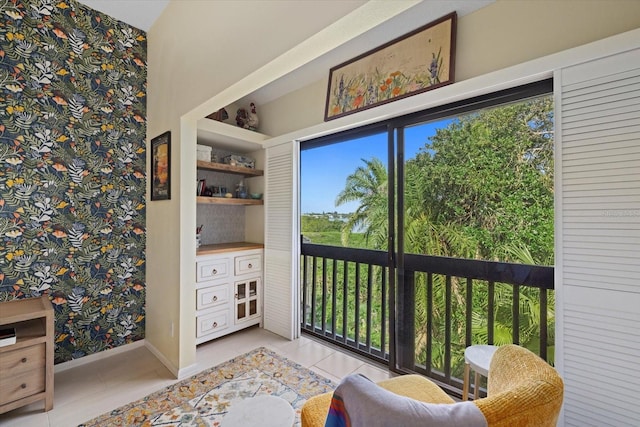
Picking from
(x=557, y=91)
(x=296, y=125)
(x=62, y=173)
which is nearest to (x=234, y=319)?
(x=62, y=173)

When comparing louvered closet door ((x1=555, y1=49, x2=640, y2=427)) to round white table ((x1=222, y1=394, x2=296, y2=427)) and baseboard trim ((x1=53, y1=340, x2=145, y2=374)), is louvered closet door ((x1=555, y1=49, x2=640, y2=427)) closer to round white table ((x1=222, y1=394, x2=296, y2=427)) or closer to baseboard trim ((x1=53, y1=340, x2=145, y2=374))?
round white table ((x1=222, y1=394, x2=296, y2=427))

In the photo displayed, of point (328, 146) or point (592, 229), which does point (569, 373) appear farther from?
point (328, 146)

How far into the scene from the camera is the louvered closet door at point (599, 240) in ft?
4.05

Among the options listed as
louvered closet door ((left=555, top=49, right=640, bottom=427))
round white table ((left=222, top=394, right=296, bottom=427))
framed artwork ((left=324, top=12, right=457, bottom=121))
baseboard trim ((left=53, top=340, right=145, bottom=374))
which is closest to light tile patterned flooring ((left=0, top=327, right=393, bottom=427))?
baseboard trim ((left=53, top=340, right=145, bottom=374))

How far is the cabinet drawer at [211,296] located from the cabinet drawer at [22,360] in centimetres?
103

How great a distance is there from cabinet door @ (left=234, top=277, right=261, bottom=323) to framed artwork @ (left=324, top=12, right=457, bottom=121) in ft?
6.31

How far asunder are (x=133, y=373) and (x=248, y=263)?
130 cm

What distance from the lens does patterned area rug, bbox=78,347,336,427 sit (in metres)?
1.66

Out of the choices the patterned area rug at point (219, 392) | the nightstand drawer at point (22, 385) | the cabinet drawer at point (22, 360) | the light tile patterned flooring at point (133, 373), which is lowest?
the light tile patterned flooring at point (133, 373)

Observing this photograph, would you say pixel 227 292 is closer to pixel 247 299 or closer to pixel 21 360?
pixel 247 299

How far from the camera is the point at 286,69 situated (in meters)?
1.50

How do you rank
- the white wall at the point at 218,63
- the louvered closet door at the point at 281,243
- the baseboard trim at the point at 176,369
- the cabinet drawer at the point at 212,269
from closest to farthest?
1. the white wall at the point at 218,63
2. the baseboard trim at the point at 176,369
3. the cabinet drawer at the point at 212,269
4. the louvered closet door at the point at 281,243

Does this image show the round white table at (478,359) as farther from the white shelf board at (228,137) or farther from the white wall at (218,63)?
the white shelf board at (228,137)

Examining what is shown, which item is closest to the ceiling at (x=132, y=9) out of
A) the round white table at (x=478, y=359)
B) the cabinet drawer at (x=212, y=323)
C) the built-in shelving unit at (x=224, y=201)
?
the built-in shelving unit at (x=224, y=201)
